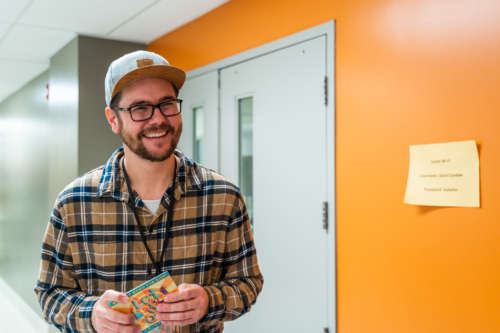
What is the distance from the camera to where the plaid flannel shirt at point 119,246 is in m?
1.26

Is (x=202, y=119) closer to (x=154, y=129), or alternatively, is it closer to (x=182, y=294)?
(x=154, y=129)

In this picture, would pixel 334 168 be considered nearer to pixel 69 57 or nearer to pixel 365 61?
pixel 365 61

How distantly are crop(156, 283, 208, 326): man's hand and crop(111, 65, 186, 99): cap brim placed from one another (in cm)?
53

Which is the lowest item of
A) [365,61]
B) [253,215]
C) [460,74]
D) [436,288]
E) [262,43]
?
[436,288]

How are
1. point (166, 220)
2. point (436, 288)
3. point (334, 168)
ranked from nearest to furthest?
point (166, 220), point (436, 288), point (334, 168)

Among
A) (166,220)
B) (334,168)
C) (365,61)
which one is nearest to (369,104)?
(365,61)

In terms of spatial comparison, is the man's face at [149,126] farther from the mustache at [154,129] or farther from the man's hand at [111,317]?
the man's hand at [111,317]

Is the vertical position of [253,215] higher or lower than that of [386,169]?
lower

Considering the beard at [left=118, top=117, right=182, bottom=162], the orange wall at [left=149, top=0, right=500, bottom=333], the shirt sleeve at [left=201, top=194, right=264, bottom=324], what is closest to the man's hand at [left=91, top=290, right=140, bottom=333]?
the shirt sleeve at [left=201, top=194, right=264, bottom=324]

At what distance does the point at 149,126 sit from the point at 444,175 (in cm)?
115

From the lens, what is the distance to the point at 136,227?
1.27m

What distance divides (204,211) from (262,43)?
5.54 ft

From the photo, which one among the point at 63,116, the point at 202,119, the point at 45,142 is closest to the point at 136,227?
the point at 202,119

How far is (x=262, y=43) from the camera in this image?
2.79 m
